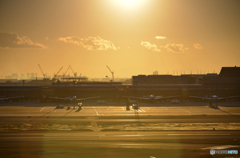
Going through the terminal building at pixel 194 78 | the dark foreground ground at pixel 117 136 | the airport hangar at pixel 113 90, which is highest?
the terminal building at pixel 194 78

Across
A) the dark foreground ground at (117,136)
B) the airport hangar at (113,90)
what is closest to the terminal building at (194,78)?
A: the airport hangar at (113,90)

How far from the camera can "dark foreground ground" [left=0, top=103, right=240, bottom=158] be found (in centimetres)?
3588

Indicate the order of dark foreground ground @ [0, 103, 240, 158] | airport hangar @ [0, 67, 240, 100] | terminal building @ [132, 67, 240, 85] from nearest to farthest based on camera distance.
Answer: dark foreground ground @ [0, 103, 240, 158]
airport hangar @ [0, 67, 240, 100]
terminal building @ [132, 67, 240, 85]

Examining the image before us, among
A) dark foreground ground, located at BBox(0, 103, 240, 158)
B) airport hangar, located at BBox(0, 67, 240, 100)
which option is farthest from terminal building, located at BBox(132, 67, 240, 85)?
dark foreground ground, located at BBox(0, 103, 240, 158)

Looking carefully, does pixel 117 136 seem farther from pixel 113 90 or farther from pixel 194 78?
pixel 194 78

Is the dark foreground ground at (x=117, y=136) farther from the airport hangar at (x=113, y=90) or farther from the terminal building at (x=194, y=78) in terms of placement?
the terminal building at (x=194, y=78)

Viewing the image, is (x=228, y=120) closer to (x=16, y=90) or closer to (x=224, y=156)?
(x=224, y=156)

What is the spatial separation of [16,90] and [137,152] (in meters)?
103

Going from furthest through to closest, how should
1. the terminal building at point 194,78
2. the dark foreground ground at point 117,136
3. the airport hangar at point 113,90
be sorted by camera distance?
1. the terminal building at point 194,78
2. the airport hangar at point 113,90
3. the dark foreground ground at point 117,136

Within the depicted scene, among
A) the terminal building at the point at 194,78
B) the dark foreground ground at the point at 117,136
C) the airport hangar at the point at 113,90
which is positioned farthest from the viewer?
the terminal building at the point at 194,78

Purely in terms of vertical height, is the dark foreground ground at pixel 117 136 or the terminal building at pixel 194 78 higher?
the terminal building at pixel 194 78

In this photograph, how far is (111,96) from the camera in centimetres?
11275

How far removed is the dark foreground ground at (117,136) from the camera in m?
35.9

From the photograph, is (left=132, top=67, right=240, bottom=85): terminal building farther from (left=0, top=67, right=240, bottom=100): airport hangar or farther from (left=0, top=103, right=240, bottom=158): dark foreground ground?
(left=0, top=103, right=240, bottom=158): dark foreground ground
